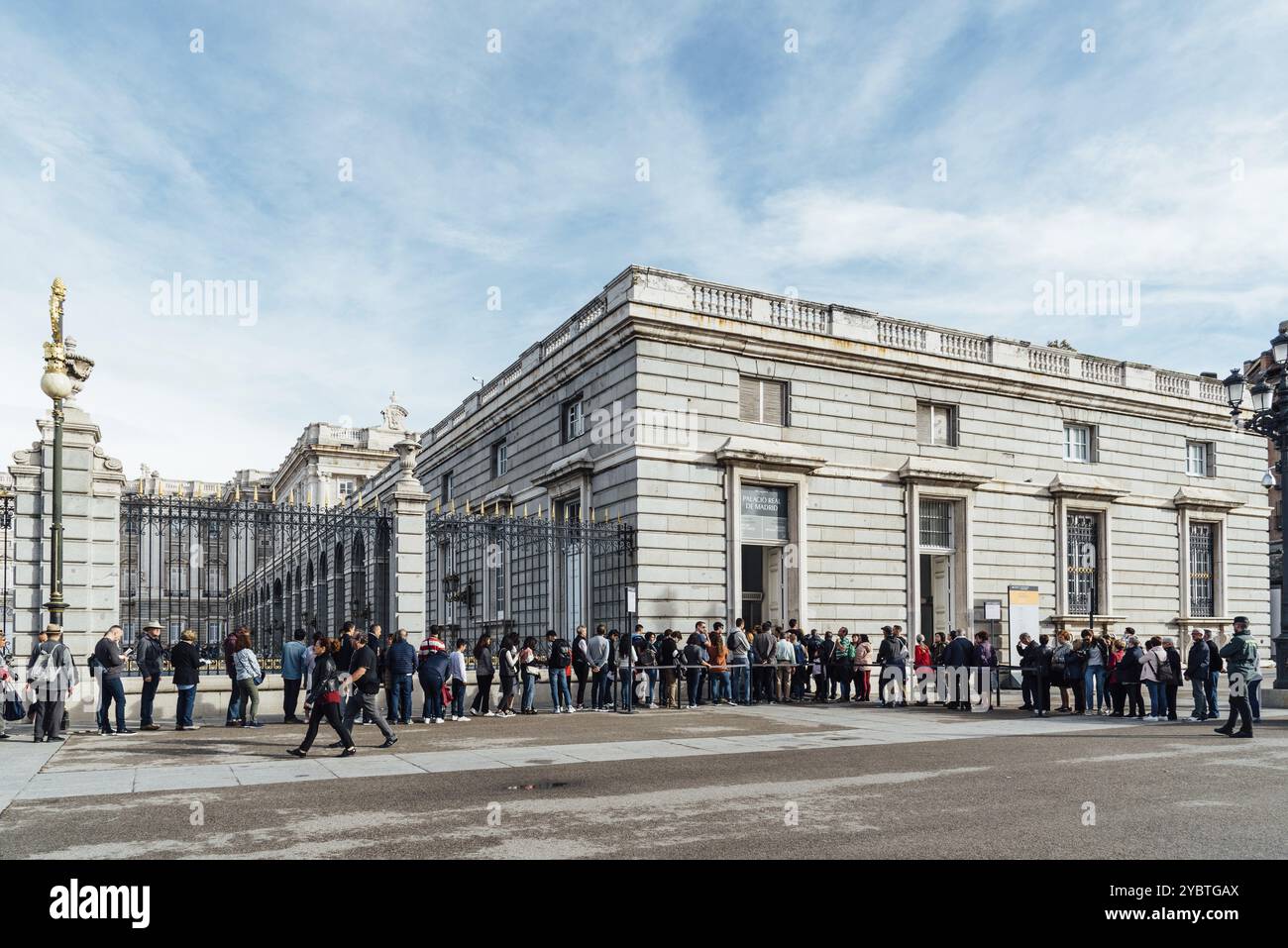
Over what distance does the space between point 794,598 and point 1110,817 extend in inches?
673

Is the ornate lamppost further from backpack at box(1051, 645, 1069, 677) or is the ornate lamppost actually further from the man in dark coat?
backpack at box(1051, 645, 1069, 677)

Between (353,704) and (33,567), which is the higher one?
(33,567)

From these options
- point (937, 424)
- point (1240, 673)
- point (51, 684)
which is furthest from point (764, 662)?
point (51, 684)

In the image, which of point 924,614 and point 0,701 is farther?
point 924,614

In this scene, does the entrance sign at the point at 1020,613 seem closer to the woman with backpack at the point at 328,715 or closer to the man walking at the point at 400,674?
the man walking at the point at 400,674

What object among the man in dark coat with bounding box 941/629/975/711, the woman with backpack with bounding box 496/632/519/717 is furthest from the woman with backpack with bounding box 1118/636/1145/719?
the woman with backpack with bounding box 496/632/519/717

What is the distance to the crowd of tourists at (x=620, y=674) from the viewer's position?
52.2 feet

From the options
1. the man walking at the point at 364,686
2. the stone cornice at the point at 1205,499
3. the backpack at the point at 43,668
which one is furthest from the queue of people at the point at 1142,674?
the backpack at the point at 43,668

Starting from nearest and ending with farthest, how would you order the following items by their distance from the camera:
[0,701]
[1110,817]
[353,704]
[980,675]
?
[1110,817] → [353,704] → [0,701] → [980,675]

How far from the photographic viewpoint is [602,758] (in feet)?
44.2

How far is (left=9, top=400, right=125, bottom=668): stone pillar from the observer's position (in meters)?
18.1
